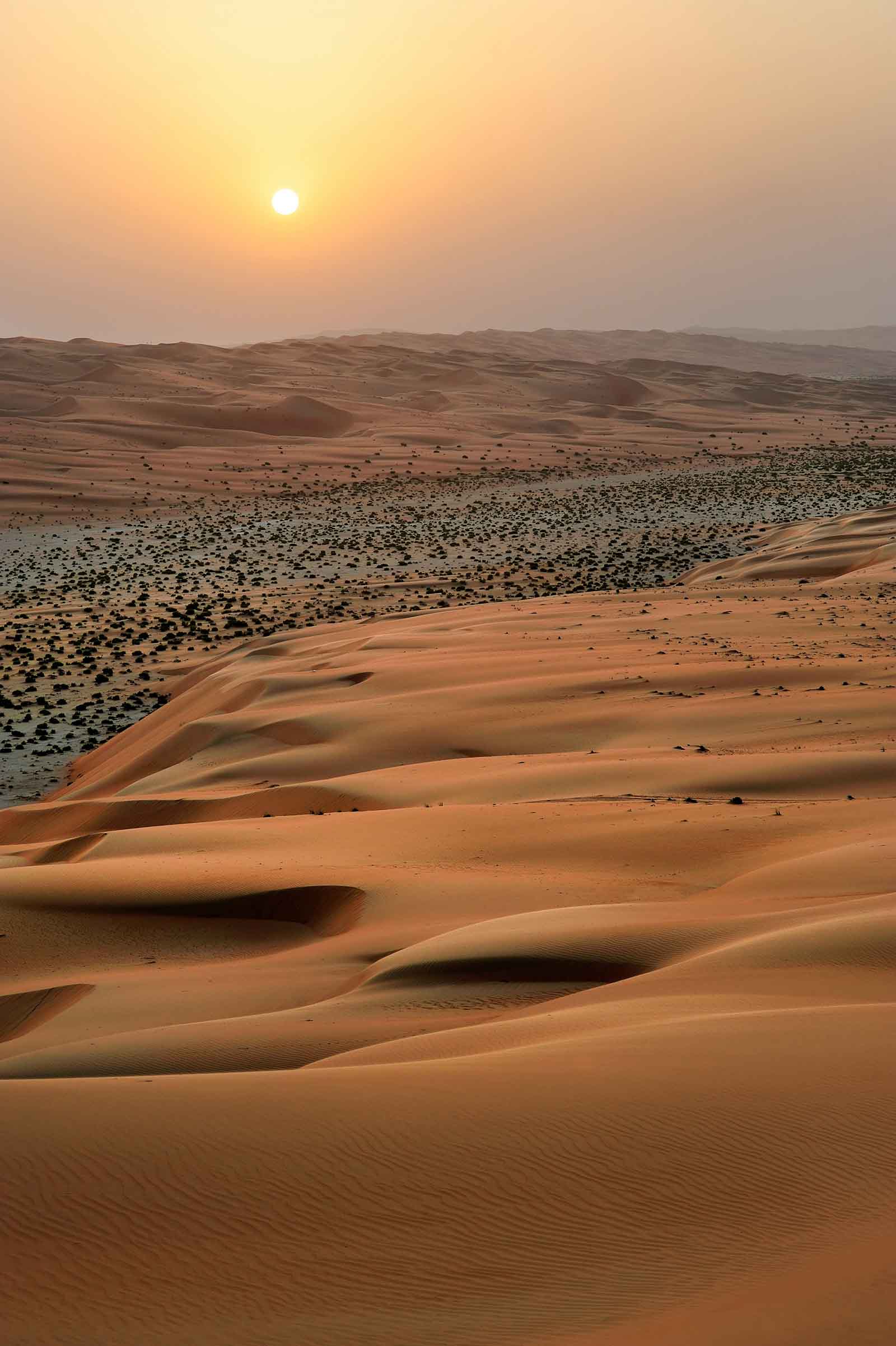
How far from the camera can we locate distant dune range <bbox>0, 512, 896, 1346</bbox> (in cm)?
238

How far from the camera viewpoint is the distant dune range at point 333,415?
3959cm

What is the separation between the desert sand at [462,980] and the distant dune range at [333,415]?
21735mm

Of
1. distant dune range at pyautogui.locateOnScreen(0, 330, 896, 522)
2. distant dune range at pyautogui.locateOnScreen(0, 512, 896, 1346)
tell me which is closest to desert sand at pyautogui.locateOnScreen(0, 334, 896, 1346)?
distant dune range at pyautogui.locateOnScreen(0, 512, 896, 1346)

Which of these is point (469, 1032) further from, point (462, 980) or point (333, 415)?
point (333, 415)

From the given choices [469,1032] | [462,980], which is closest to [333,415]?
[462,980]

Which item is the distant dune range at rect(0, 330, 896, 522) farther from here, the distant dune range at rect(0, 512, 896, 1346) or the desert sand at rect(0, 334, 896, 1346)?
the distant dune range at rect(0, 512, 896, 1346)

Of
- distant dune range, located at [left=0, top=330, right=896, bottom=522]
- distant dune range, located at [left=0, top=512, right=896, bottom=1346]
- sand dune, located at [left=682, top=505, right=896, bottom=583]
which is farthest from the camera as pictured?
distant dune range, located at [left=0, top=330, right=896, bottom=522]

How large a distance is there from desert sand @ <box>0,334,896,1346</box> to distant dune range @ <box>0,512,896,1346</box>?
0.01m

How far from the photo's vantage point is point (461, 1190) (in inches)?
106

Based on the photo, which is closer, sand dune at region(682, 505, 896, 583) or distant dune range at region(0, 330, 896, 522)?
sand dune at region(682, 505, 896, 583)

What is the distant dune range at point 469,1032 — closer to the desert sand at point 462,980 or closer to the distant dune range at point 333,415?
the desert sand at point 462,980

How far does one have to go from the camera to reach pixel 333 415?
56031mm

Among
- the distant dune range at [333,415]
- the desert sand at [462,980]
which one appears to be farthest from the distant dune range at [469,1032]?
the distant dune range at [333,415]

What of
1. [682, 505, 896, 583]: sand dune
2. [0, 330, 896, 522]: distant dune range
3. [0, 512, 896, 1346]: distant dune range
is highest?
[0, 330, 896, 522]: distant dune range
